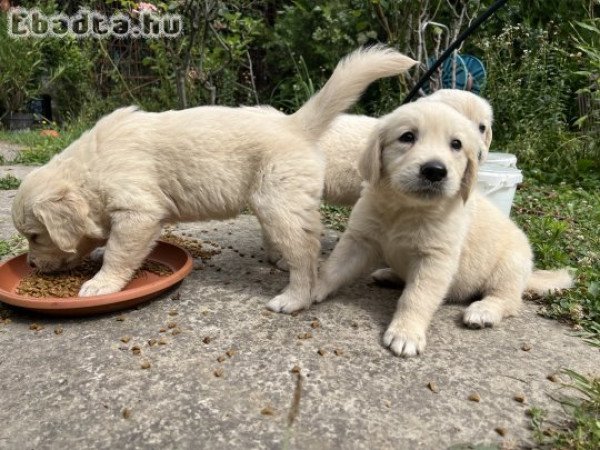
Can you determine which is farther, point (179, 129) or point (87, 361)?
point (179, 129)

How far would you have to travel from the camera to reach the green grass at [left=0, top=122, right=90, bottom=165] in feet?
22.5

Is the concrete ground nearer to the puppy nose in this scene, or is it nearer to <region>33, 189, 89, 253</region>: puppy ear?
<region>33, 189, 89, 253</region>: puppy ear

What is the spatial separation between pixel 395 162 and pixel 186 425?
61.4 inches

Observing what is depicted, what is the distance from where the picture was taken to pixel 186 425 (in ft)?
6.07

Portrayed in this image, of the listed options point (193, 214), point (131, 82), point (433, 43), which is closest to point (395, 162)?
point (193, 214)

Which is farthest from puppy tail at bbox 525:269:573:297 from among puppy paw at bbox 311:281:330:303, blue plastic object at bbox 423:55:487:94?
blue plastic object at bbox 423:55:487:94

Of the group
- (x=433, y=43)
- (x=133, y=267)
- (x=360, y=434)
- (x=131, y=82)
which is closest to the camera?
(x=360, y=434)

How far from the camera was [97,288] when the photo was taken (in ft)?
8.96

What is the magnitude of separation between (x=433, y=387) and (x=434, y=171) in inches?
38.5

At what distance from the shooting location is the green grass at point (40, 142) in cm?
685

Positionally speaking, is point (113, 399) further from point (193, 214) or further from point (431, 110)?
point (431, 110)

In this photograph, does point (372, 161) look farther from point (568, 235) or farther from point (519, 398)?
point (568, 235)

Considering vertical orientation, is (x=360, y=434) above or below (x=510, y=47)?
below

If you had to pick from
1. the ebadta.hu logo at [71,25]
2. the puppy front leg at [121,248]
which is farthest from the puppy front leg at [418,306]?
the ebadta.hu logo at [71,25]
